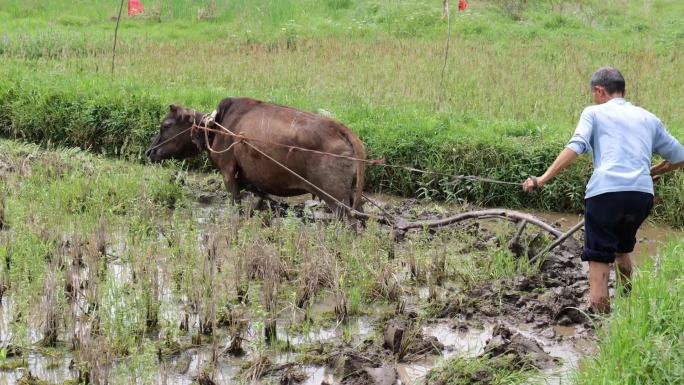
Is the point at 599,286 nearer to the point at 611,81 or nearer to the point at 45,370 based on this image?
the point at 611,81

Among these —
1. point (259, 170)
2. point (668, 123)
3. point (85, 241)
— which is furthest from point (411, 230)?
point (668, 123)

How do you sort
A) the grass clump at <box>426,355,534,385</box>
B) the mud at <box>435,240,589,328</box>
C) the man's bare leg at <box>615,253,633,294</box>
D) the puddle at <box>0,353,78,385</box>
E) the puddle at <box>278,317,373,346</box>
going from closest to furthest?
the grass clump at <box>426,355,534,385</box>
the puddle at <box>0,353,78,385</box>
the puddle at <box>278,317,373,346</box>
the man's bare leg at <box>615,253,633,294</box>
the mud at <box>435,240,589,328</box>

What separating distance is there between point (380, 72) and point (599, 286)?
25.0 feet

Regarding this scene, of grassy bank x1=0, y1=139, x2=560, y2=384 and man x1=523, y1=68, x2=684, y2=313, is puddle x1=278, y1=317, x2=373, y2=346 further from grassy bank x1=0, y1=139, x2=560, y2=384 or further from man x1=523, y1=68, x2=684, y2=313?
man x1=523, y1=68, x2=684, y2=313

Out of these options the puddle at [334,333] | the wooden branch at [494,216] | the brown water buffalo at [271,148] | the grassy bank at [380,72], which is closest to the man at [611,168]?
the wooden branch at [494,216]

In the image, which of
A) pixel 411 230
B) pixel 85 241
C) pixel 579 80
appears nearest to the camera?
pixel 85 241

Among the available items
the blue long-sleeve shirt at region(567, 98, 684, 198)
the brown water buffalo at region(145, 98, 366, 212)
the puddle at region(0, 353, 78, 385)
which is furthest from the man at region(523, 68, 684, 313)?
the puddle at region(0, 353, 78, 385)

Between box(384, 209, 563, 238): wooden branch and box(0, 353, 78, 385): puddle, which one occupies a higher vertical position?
box(384, 209, 563, 238): wooden branch

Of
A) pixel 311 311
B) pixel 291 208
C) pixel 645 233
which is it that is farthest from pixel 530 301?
pixel 291 208

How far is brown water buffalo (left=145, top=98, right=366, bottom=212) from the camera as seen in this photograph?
22.9 feet

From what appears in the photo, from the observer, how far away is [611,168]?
5074mm

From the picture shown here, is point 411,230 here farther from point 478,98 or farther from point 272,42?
point 272,42

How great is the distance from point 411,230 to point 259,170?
1.35 meters

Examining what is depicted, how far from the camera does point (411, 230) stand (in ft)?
24.3
